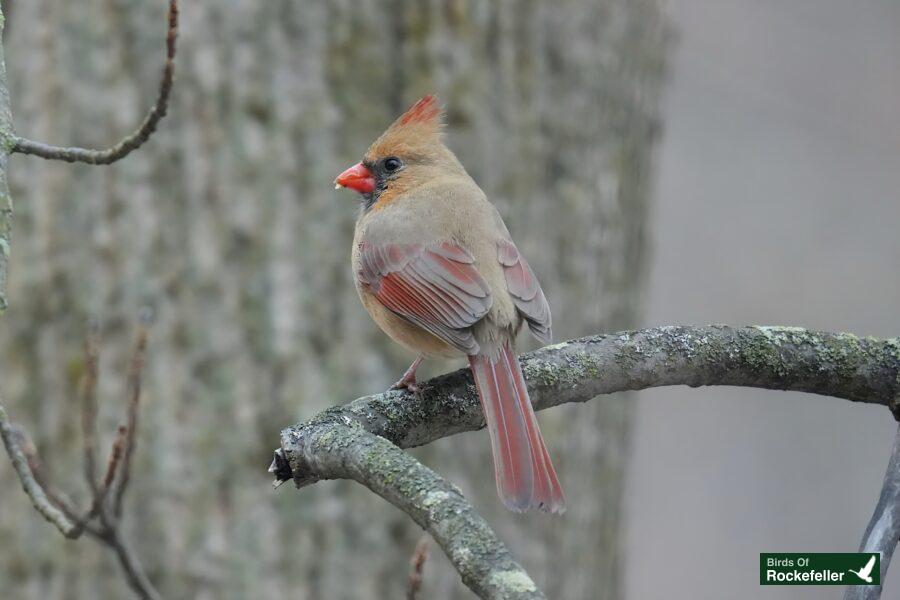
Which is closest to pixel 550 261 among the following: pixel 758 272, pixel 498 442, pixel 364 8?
pixel 364 8

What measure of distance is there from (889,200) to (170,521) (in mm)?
6156

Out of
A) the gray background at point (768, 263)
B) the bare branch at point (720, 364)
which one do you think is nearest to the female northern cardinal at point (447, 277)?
the bare branch at point (720, 364)

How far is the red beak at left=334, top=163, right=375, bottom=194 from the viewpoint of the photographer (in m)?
3.79

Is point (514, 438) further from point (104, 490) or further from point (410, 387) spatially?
point (104, 490)

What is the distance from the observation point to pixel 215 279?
407cm

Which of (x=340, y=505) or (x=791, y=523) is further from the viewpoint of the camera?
(x=791, y=523)

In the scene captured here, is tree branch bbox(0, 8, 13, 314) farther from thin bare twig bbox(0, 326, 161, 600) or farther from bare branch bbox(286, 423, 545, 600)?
bare branch bbox(286, 423, 545, 600)

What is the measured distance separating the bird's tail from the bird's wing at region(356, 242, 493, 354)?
16cm

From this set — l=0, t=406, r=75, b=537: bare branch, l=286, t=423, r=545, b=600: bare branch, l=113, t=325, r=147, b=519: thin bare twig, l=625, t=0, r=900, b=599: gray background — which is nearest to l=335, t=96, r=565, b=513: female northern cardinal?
l=286, t=423, r=545, b=600: bare branch

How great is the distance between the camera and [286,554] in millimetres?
4012

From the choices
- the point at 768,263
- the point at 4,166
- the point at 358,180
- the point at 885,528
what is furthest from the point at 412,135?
the point at 768,263

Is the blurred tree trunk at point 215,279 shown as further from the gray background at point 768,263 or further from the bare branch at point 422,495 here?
the gray background at point 768,263

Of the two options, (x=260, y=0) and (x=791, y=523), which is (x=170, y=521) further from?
(x=791, y=523)

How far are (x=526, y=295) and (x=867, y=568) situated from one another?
1.35 meters
